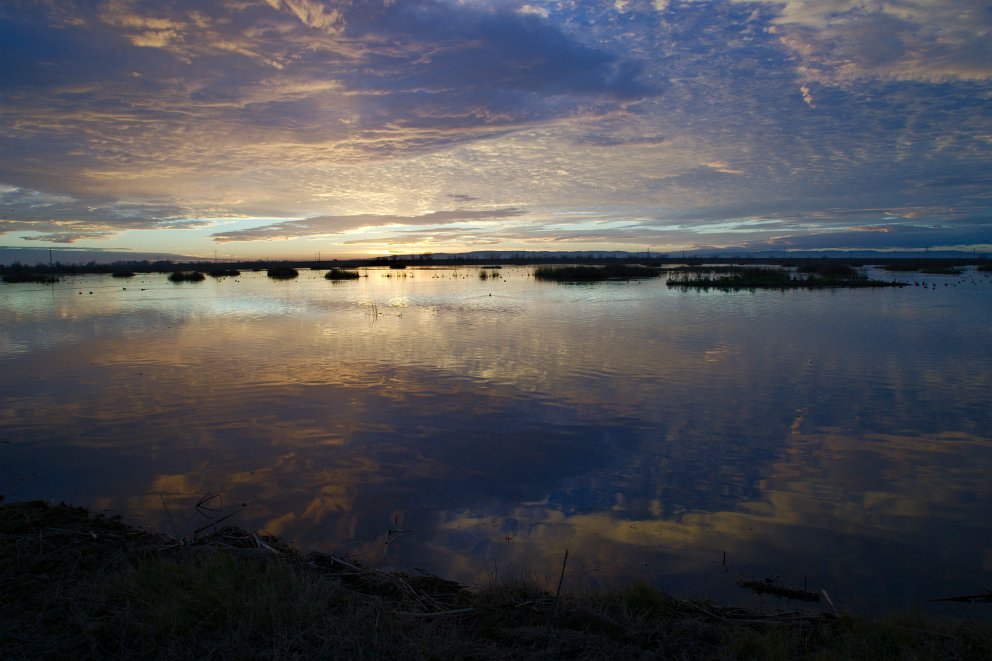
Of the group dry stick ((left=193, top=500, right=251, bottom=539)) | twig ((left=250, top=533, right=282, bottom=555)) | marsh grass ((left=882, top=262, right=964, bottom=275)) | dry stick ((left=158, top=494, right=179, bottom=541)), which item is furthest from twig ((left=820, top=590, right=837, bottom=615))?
marsh grass ((left=882, top=262, right=964, bottom=275))

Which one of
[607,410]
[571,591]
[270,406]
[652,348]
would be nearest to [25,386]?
[270,406]

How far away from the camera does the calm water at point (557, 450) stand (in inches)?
236

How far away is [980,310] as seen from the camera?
91.1 feet

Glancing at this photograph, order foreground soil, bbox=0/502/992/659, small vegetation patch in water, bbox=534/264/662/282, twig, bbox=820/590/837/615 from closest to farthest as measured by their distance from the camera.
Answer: foreground soil, bbox=0/502/992/659
twig, bbox=820/590/837/615
small vegetation patch in water, bbox=534/264/662/282

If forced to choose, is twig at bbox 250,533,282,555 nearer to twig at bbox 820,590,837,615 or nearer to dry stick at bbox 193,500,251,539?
dry stick at bbox 193,500,251,539

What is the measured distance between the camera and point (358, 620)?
166 inches

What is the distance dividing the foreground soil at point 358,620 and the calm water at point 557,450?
29.8 inches

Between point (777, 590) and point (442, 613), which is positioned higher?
point (442, 613)

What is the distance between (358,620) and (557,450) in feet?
16.3

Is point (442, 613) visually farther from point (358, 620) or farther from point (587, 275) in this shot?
point (587, 275)

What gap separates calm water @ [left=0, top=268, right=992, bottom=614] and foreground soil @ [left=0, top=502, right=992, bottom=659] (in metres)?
0.76

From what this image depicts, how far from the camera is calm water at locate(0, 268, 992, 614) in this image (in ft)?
19.6

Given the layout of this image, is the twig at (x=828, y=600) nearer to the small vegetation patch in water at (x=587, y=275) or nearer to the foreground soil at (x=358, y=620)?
the foreground soil at (x=358, y=620)

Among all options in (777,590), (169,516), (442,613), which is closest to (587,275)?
(169,516)
